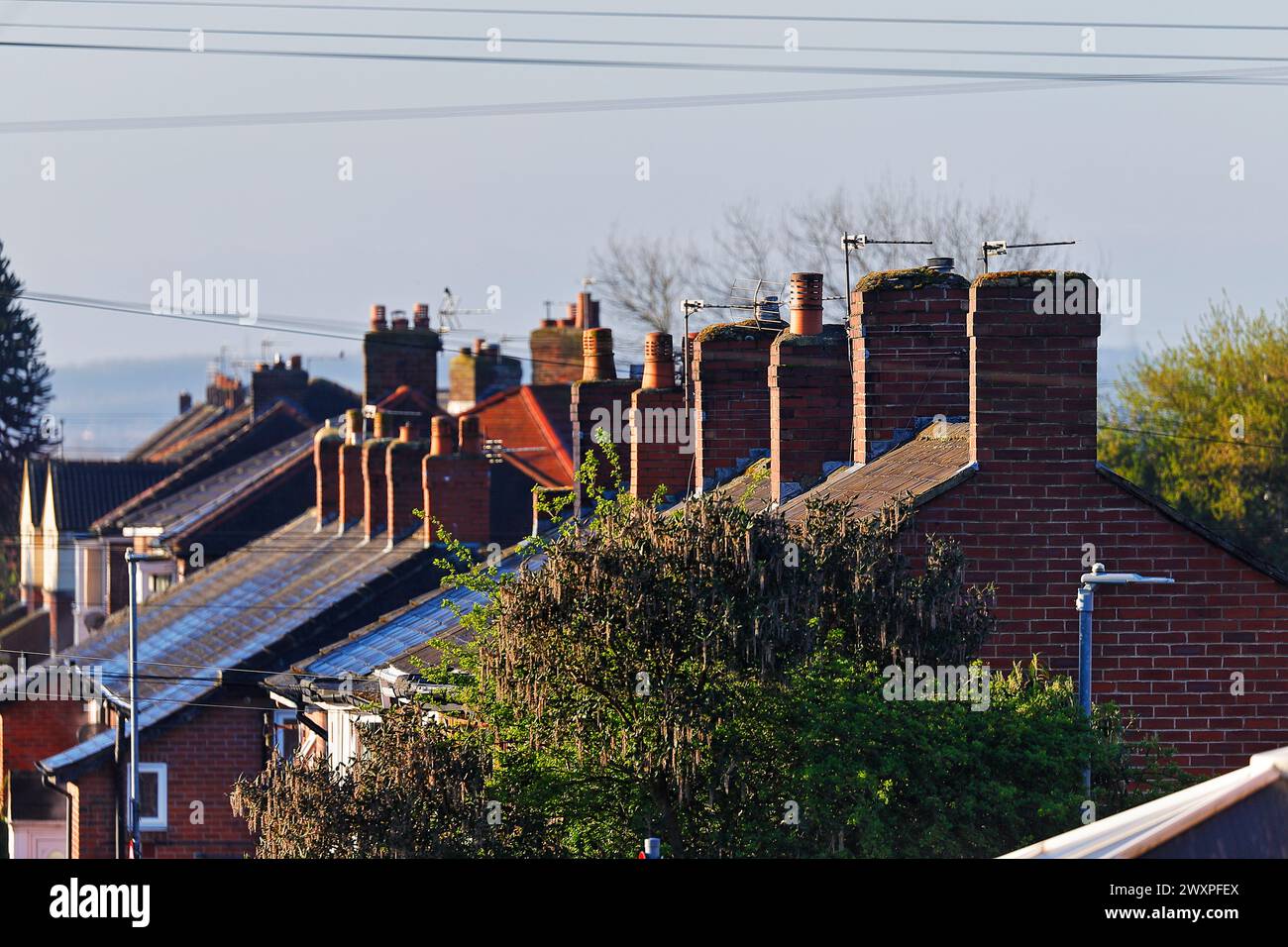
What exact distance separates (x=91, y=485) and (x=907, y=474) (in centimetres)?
5613

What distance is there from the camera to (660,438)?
2770 centimetres

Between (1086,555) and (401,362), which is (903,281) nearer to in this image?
(1086,555)

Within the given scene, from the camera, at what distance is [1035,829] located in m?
15.2

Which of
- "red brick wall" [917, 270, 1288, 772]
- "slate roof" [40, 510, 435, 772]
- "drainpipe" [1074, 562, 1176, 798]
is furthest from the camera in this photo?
"slate roof" [40, 510, 435, 772]

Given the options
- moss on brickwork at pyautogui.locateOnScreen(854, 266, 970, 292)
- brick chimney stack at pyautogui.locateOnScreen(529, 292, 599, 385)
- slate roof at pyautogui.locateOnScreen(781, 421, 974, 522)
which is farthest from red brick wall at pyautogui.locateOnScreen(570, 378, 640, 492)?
brick chimney stack at pyautogui.locateOnScreen(529, 292, 599, 385)

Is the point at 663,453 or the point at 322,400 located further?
the point at 322,400

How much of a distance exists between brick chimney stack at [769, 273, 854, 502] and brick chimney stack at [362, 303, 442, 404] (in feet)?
86.2

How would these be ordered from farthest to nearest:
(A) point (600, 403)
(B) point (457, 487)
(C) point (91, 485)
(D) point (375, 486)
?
(C) point (91, 485), (D) point (375, 486), (B) point (457, 487), (A) point (600, 403)

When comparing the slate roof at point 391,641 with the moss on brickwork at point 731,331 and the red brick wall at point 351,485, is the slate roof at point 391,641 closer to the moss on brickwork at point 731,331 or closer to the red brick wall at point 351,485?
the moss on brickwork at point 731,331

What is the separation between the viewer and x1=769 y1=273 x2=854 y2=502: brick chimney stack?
74.2 feet

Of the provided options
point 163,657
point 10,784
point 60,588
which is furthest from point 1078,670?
point 60,588

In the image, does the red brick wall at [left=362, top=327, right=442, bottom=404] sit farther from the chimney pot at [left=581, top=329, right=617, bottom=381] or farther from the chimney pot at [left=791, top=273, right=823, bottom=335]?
the chimney pot at [left=791, top=273, right=823, bottom=335]

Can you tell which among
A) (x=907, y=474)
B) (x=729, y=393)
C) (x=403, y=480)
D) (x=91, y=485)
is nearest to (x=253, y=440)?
(x=91, y=485)

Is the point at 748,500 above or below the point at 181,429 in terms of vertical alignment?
below
